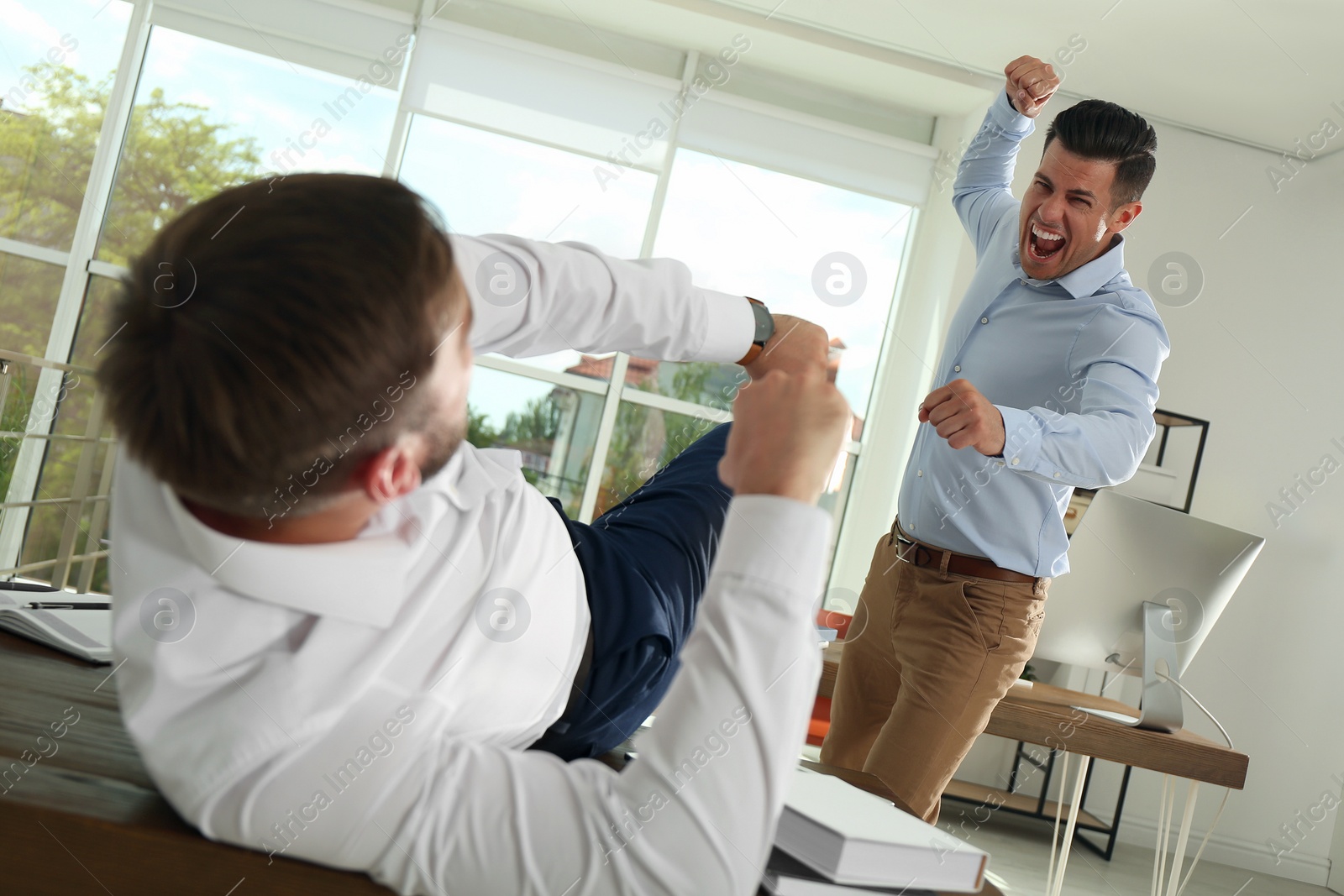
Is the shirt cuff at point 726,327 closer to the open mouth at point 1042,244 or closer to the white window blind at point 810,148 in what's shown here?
the open mouth at point 1042,244

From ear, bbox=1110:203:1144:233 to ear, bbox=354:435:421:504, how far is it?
173 centimetres

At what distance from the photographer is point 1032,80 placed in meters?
1.87

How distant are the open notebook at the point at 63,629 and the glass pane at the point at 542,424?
12.1ft

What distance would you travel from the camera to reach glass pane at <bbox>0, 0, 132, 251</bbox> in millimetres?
4570

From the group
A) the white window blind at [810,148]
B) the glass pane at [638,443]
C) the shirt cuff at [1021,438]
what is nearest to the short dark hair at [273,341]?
the shirt cuff at [1021,438]

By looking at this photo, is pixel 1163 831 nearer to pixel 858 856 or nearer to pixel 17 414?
pixel 858 856

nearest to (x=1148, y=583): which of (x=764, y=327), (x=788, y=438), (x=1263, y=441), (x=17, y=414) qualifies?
(x=764, y=327)

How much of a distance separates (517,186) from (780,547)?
452cm

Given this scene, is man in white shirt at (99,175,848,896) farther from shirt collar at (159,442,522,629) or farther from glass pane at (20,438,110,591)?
glass pane at (20,438,110,591)

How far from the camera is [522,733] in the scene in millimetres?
765

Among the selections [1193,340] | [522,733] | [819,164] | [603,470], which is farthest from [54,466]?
[1193,340]

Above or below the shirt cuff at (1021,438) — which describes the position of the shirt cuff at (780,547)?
below

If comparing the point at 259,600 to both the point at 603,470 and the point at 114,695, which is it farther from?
the point at 603,470

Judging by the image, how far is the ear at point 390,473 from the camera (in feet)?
1.97
